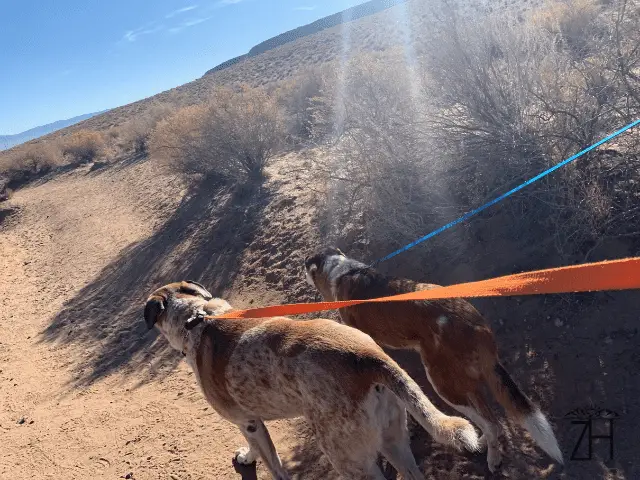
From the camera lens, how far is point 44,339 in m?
7.92

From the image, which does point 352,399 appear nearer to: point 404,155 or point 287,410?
point 287,410

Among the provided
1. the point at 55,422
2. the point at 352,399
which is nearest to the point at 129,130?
the point at 55,422

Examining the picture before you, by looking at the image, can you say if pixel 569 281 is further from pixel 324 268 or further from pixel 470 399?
pixel 324 268

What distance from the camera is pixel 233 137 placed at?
11.2 metres

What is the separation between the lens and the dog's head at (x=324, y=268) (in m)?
4.78

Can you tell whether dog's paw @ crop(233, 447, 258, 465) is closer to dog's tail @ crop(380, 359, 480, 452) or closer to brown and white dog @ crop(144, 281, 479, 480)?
brown and white dog @ crop(144, 281, 479, 480)

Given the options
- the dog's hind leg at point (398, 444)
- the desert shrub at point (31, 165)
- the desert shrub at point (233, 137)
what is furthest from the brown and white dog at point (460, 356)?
the desert shrub at point (31, 165)

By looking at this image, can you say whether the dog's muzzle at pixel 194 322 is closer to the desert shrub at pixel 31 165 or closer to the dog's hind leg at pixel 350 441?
the dog's hind leg at pixel 350 441

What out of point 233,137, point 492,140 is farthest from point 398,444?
point 233,137

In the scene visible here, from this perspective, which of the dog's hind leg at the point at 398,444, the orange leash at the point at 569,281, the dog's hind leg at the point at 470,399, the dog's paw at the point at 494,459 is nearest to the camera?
the orange leash at the point at 569,281

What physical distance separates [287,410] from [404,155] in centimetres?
427

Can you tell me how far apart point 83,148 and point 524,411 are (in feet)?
92.5

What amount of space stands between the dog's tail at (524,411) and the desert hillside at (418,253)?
75 cm

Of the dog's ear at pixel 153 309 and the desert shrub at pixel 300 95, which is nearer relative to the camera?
the dog's ear at pixel 153 309
